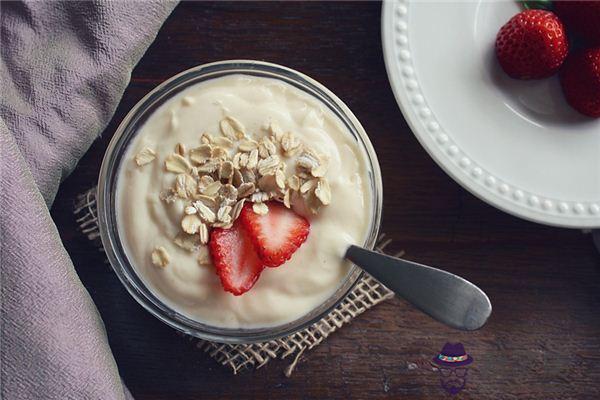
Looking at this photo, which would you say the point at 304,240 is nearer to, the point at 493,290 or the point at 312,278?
the point at 312,278

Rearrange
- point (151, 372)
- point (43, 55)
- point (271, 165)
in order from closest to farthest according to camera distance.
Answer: point (271, 165), point (43, 55), point (151, 372)

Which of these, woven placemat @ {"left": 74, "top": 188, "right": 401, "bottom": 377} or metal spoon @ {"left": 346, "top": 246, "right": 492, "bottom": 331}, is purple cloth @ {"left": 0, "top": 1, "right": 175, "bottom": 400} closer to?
woven placemat @ {"left": 74, "top": 188, "right": 401, "bottom": 377}

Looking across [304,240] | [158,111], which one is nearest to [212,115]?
[158,111]

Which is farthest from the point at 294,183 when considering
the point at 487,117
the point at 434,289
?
the point at 487,117

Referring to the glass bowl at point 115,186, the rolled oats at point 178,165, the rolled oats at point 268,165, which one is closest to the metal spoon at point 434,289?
the glass bowl at point 115,186

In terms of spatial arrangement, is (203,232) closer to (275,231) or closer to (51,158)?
(275,231)

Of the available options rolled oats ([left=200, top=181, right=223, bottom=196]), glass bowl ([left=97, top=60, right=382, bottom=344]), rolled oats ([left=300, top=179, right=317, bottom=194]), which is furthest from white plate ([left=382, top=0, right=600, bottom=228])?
rolled oats ([left=200, top=181, right=223, bottom=196])
